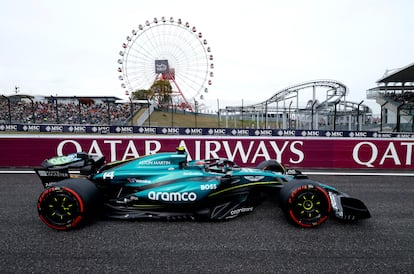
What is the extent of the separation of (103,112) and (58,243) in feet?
49.5

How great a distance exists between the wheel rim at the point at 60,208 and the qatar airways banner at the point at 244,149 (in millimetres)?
4393

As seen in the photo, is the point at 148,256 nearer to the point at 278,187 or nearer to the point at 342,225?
the point at 278,187

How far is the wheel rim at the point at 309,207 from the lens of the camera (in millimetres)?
3520

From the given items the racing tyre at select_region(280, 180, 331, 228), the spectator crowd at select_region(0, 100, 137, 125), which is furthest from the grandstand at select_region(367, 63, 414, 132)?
the racing tyre at select_region(280, 180, 331, 228)

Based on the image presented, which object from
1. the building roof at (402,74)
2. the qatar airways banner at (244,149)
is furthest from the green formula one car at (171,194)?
the building roof at (402,74)

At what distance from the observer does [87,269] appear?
2.62 m

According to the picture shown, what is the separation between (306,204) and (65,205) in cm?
331

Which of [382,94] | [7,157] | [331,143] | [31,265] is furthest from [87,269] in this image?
[382,94]

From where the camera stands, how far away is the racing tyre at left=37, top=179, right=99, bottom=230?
11.0ft

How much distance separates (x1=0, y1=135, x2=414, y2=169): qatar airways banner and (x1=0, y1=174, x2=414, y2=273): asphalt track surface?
3.65m

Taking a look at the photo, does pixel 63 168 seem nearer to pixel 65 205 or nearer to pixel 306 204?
pixel 65 205

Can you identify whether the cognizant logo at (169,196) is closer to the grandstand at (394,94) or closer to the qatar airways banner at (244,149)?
the qatar airways banner at (244,149)

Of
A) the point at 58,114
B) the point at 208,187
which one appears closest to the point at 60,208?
the point at 208,187

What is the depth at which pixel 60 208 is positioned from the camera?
343cm
